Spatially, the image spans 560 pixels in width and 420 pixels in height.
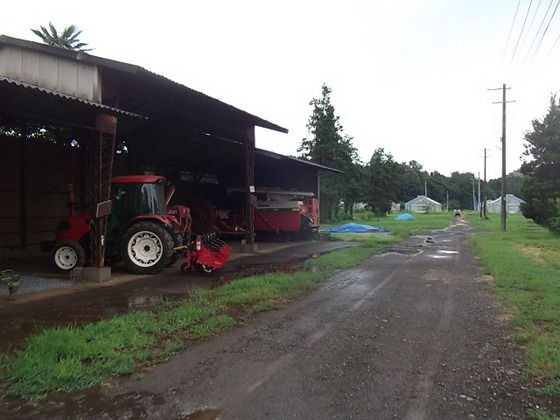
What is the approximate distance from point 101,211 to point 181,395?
6.91m

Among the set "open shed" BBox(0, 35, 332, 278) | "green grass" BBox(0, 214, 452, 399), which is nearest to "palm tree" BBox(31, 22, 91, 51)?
"open shed" BBox(0, 35, 332, 278)

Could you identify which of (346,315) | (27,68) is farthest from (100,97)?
(346,315)

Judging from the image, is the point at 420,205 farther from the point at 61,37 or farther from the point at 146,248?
the point at 146,248

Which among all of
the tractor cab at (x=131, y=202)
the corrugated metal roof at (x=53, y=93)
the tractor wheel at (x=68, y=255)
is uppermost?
the corrugated metal roof at (x=53, y=93)

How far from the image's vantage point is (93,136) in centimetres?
1044

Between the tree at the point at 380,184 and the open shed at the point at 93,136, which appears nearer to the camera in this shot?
the open shed at the point at 93,136

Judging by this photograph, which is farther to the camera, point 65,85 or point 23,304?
point 65,85

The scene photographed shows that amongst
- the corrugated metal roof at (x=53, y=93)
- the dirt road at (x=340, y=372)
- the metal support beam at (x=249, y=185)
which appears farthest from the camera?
the metal support beam at (x=249, y=185)

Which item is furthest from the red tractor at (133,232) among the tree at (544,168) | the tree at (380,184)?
the tree at (380,184)

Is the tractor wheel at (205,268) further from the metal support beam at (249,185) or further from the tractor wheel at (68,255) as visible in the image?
the metal support beam at (249,185)

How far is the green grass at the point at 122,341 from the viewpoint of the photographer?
4480 mm

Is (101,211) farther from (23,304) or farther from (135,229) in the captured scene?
(23,304)

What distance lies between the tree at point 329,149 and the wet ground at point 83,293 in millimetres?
33468

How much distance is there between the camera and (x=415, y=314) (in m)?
7.31
